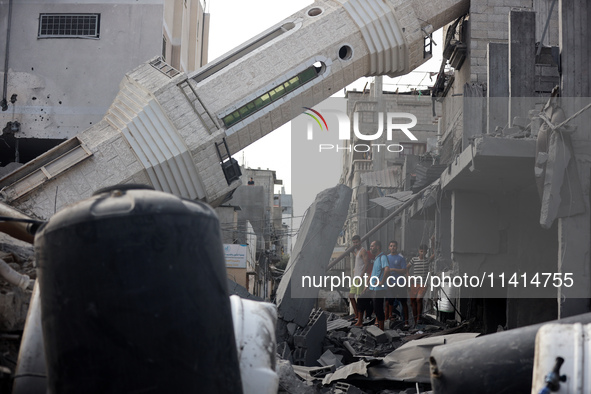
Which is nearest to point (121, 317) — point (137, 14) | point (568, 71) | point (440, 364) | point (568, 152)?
point (440, 364)

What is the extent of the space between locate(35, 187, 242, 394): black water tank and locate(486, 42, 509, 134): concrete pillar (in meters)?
10.1

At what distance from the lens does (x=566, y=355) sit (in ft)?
11.5

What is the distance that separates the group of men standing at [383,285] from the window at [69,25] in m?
14.3

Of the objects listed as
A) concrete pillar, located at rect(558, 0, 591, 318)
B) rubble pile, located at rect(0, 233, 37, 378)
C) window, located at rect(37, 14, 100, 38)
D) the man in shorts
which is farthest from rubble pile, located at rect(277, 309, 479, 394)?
window, located at rect(37, 14, 100, 38)

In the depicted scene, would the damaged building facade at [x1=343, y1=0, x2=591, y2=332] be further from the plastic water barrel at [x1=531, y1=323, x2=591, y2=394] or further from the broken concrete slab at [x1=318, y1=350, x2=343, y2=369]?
the plastic water barrel at [x1=531, y1=323, x2=591, y2=394]

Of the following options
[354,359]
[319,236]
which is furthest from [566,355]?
[319,236]

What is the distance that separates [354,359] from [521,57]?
5.57 metres

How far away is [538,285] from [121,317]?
10.4 m

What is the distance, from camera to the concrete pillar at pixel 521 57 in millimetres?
11336

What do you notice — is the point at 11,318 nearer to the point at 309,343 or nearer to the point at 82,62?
the point at 309,343

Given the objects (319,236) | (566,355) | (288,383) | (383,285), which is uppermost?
(319,236)

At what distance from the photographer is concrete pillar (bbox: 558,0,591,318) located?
348 inches

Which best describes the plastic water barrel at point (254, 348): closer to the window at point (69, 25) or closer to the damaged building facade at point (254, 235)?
the window at point (69, 25)

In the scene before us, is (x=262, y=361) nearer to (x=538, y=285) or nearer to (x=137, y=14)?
(x=538, y=285)
